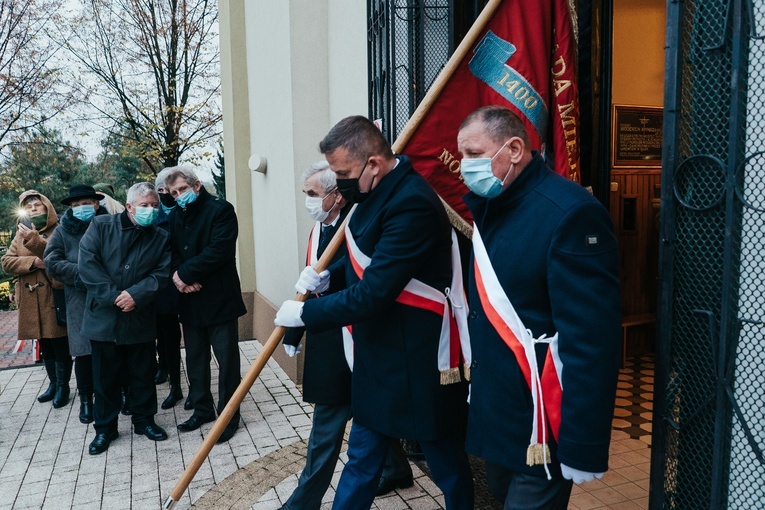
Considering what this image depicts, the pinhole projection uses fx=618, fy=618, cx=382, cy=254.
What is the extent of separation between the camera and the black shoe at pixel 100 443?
174 inches

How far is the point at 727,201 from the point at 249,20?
745 centimetres

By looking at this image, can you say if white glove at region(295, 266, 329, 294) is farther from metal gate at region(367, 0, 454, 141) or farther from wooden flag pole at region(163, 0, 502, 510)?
metal gate at region(367, 0, 454, 141)

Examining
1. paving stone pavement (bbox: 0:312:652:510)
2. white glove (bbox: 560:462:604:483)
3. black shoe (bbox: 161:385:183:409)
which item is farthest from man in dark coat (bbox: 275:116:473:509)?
black shoe (bbox: 161:385:183:409)

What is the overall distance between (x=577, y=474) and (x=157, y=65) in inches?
718

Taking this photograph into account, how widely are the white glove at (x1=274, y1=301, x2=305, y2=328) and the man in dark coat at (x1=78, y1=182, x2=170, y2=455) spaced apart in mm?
2069

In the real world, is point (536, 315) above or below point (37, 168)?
below

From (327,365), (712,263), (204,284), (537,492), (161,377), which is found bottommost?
(161,377)

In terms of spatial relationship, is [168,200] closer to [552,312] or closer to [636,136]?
[552,312]

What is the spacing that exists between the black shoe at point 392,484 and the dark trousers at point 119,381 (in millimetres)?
2062

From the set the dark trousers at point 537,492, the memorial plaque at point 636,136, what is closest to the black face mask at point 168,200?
the dark trousers at point 537,492

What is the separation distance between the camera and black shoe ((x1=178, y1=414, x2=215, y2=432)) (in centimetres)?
479

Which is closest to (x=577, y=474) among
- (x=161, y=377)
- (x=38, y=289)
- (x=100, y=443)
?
(x=100, y=443)

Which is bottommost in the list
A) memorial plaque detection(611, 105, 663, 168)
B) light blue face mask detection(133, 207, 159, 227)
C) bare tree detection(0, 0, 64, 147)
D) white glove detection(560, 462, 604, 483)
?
white glove detection(560, 462, 604, 483)

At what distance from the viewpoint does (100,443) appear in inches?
175
